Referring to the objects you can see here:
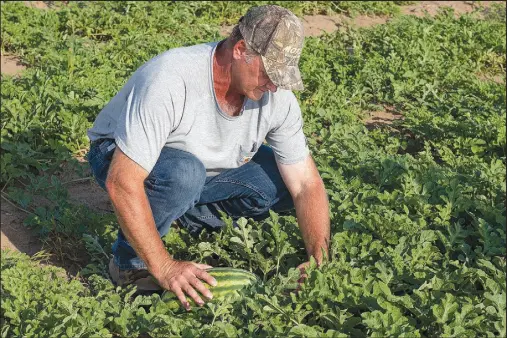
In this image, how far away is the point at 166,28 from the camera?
833 centimetres

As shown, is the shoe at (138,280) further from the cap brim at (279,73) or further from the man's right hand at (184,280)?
the cap brim at (279,73)

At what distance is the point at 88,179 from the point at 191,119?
177 cm

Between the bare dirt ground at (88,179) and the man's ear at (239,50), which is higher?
the man's ear at (239,50)

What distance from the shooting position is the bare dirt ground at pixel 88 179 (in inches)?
210

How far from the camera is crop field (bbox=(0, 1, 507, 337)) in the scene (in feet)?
13.6

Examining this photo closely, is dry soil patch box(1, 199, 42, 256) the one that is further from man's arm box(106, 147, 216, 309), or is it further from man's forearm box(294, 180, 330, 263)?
man's forearm box(294, 180, 330, 263)

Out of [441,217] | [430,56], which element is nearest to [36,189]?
[441,217]

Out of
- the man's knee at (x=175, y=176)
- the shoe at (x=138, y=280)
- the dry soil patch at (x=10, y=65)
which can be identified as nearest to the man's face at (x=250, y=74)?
the man's knee at (x=175, y=176)

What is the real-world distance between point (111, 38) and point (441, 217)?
14.1ft

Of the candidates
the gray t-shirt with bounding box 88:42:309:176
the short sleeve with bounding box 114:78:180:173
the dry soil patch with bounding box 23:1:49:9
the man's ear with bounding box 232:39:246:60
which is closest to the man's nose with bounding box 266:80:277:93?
the man's ear with bounding box 232:39:246:60

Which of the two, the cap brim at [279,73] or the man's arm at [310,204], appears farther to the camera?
the man's arm at [310,204]

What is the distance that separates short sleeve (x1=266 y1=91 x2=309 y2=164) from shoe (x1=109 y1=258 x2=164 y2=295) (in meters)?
0.99

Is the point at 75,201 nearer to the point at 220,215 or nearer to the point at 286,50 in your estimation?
the point at 220,215

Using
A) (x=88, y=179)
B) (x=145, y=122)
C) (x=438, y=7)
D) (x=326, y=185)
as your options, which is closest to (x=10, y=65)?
(x=88, y=179)
